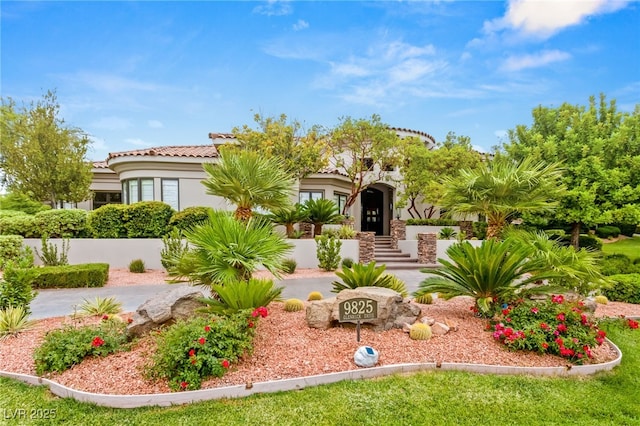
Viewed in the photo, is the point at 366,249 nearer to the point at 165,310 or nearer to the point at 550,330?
the point at 550,330

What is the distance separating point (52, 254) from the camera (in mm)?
12070

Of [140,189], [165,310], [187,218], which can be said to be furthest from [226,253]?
[140,189]

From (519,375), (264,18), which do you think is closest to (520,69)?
(264,18)

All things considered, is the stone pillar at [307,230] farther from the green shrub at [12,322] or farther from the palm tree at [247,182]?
the green shrub at [12,322]

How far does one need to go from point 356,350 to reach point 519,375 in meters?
2.13

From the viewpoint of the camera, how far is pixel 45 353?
4.60 meters

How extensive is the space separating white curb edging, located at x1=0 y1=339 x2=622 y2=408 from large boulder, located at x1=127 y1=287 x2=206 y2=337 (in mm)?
1307

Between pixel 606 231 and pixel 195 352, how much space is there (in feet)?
89.2

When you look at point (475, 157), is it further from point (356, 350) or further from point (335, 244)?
point (356, 350)

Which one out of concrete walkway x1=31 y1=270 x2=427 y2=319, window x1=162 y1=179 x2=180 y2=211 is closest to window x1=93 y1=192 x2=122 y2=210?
window x1=162 y1=179 x2=180 y2=211

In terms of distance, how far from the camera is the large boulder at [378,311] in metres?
5.63

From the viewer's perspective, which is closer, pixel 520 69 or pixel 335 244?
pixel 520 69

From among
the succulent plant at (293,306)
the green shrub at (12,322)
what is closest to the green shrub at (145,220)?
the green shrub at (12,322)

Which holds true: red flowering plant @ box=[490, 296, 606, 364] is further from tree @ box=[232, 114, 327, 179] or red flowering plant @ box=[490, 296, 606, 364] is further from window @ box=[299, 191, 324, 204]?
window @ box=[299, 191, 324, 204]
